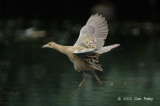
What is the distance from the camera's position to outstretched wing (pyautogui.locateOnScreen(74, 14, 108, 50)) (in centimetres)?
1238

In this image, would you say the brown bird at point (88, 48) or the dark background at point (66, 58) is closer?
the brown bird at point (88, 48)

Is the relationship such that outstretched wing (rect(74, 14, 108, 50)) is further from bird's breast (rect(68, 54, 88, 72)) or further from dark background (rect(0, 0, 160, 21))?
dark background (rect(0, 0, 160, 21))

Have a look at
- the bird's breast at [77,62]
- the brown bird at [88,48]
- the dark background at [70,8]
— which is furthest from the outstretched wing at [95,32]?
the dark background at [70,8]

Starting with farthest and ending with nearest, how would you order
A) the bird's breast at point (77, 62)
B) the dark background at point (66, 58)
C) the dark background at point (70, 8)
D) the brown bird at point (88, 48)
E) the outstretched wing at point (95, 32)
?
1. the dark background at point (70, 8)
2. the outstretched wing at point (95, 32)
3. the dark background at point (66, 58)
4. the bird's breast at point (77, 62)
5. the brown bird at point (88, 48)

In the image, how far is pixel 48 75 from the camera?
601 inches

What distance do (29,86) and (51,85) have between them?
482mm

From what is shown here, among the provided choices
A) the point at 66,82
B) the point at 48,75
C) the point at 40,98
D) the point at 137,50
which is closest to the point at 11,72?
the point at 48,75

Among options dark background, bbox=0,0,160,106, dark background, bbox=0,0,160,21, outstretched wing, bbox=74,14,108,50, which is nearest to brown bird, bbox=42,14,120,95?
outstretched wing, bbox=74,14,108,50

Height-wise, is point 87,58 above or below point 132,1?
below

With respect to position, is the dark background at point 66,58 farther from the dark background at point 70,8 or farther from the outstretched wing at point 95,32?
the outstretched wing at point 95,32

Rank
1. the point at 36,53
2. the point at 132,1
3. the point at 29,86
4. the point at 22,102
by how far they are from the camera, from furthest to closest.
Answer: the point at 132,1 < the point at 36,53 < the point at 29,86 < the point at 22,102

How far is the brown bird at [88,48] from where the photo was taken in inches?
454

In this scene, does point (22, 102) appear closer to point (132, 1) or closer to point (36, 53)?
point (36, 53)

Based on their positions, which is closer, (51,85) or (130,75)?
(51,85)
